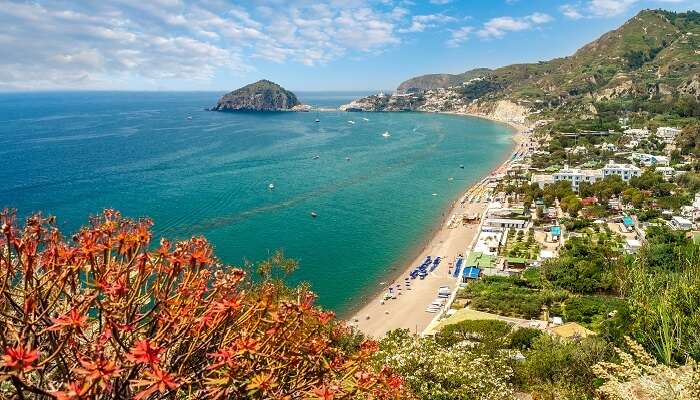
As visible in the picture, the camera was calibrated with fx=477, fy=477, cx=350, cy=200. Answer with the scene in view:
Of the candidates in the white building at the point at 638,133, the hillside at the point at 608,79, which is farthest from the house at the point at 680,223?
the hillside at the point at 608,79

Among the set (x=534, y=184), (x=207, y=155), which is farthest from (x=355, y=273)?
(x=207, y=155)

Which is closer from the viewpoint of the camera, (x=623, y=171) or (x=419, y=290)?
(x=419, y=290)

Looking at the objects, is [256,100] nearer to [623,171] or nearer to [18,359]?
[623,171]

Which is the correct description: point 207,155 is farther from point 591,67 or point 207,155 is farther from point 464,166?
point 591,67

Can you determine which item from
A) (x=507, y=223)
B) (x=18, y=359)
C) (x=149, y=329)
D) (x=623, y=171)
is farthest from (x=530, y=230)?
(x=18, y=359)

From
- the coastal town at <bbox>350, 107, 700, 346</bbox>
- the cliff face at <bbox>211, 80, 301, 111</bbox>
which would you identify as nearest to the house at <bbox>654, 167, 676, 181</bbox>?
the coastal town at <bbox>350, 107, 700, 346</bbox>
